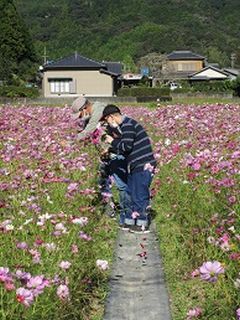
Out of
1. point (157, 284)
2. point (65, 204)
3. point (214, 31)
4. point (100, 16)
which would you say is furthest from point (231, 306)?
point (100, 16)

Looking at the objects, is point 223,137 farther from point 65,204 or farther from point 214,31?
point 214,31

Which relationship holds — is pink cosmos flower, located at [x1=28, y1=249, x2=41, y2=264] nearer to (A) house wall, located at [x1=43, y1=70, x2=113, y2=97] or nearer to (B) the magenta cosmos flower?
(B) the magenta cosmos flower

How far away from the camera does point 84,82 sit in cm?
5206

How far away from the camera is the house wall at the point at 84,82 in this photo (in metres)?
51.8

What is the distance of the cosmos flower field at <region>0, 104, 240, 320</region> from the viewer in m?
3.04

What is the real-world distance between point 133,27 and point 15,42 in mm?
62202

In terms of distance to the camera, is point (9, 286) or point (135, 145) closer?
point (9, 286)

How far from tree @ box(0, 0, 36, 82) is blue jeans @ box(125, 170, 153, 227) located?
→ 60627 mm

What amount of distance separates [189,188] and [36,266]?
2.80m

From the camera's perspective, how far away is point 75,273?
152 inches

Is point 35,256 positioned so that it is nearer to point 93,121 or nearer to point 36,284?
point 36,284

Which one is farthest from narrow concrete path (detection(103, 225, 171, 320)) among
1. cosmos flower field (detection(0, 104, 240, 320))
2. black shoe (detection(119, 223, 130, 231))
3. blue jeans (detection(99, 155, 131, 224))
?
blue jeans (detection(99, 155, 131, 224))

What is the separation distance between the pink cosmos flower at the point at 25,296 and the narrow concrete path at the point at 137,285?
1.69m

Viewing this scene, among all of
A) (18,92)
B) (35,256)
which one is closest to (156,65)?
(18,92)
